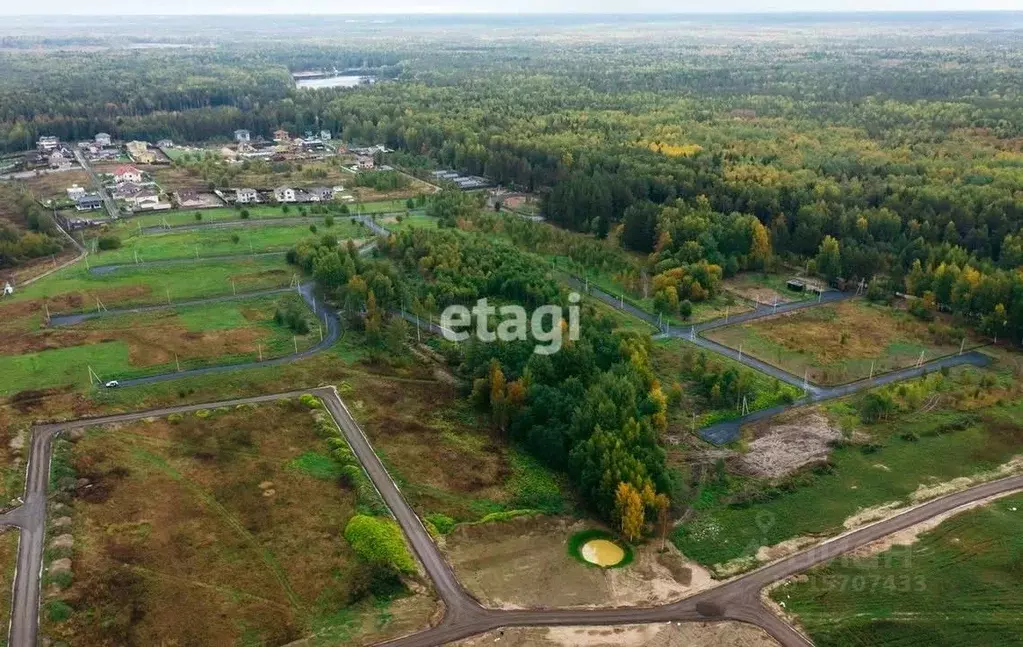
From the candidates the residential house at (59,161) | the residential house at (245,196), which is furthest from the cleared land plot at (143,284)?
the residential house at (59,161)

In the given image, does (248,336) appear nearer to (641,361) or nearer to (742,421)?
(641,361)

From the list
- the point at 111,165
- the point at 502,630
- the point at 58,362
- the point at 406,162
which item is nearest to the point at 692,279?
the point at 502,630

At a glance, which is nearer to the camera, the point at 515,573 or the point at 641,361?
the point at 515,573

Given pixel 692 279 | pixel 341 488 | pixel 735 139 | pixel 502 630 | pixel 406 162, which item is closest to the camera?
pixel 502 630

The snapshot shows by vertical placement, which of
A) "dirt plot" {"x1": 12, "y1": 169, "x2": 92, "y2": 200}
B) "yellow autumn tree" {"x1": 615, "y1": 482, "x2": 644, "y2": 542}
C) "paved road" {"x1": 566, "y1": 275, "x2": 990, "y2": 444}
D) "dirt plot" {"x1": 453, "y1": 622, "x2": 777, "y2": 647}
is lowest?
"dirt plot" {"x1": 12, "y1": 169, "x2": 92, "y2": 200}

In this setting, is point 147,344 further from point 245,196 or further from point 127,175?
point 127,175

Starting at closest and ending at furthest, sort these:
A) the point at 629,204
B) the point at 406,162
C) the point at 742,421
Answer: the point at 742,421 → the point at 629,204 → the point at 406,162

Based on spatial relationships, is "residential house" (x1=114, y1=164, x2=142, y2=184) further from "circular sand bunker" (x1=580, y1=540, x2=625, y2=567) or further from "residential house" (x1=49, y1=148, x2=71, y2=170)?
"circular sand bunker" (x1=580, y1=540, x2=625, y2=567)
